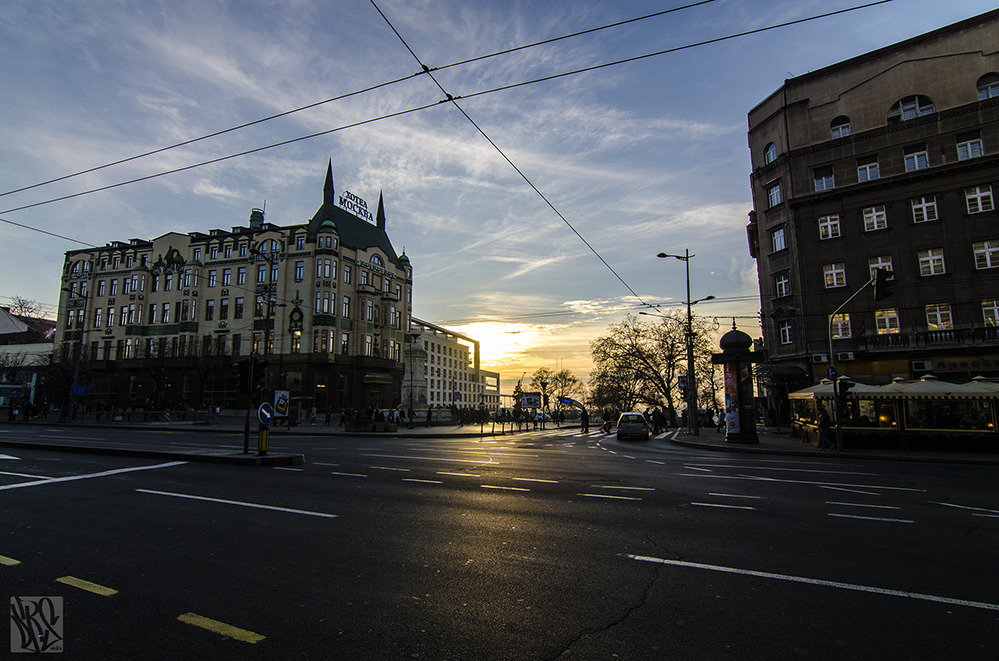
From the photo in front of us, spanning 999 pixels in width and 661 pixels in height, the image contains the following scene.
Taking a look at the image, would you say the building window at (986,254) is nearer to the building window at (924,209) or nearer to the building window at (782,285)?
A: the building window at (924,209)

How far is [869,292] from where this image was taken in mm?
28953

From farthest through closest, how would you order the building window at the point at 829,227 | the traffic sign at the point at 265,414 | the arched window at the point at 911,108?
the building window at the point at 829,227, the arched window at the point at 911,108, the traffic sign at the point at 265,414

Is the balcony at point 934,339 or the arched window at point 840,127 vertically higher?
the arched window at point 840,127

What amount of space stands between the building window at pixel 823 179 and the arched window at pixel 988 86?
7726 mm

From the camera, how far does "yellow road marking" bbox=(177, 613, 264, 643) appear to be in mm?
3520

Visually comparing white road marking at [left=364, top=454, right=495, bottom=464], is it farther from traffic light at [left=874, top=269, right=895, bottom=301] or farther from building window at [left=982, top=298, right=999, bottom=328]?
building window at [left=982, top=298, right=999, bottom=328]

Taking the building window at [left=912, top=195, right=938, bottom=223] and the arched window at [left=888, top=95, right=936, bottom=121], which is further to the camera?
the arched window at [left=888, top=95, right=936, bottom=121]

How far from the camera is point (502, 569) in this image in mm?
4992

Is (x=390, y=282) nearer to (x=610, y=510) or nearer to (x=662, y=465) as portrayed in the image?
(x=662, y=465)

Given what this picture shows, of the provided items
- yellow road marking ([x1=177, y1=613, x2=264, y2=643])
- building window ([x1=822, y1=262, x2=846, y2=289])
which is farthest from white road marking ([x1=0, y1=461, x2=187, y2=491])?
building window ([x1=822, y1=262, x2=846, y2=289])

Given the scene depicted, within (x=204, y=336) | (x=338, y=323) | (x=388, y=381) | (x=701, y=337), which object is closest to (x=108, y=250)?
(x=204, y=336)

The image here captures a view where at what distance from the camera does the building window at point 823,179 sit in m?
31.4

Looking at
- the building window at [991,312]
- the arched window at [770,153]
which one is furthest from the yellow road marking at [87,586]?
the arched window at [770,153]

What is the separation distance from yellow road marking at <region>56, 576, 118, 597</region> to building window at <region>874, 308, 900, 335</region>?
116 feet
